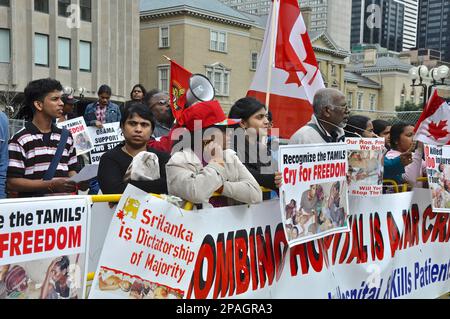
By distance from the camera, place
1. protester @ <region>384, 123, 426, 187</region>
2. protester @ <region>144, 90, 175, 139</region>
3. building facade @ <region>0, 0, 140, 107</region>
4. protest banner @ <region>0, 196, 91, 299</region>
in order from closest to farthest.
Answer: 1. protest banner @ <region>0, 196, 91, 299</region>
2. protester @ <region>384, 123, 426, 187</region>
3. protester @ <region>144, 90, 175, 139</region>
4. building facade @ <region>0, 0, 140, 107</region>

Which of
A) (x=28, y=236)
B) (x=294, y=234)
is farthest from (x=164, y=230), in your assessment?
(x=294, y=234)

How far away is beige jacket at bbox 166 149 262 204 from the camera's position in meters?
3.29

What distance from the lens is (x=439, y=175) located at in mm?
Result: 5277

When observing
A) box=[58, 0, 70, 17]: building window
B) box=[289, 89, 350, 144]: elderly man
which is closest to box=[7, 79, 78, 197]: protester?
box=[289, 89, 350, 144]: elderly man

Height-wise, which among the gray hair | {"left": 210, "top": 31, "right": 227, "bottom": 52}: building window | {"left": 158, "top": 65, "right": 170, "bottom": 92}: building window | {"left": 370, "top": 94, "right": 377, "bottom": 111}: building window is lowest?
the gray hair

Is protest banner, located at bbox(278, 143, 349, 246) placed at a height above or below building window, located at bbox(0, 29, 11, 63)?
below

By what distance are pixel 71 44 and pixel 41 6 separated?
2.77 metres

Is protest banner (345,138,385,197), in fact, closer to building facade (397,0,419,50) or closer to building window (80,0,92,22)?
building window (80,0,92,22)

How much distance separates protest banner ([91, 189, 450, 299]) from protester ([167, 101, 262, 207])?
5.0 inches

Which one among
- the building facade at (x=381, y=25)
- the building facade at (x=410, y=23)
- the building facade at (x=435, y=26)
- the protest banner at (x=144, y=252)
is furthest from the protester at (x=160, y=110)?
the building facade at (x=381, y=25)

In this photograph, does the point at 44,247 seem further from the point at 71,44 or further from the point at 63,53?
the point at 71,44

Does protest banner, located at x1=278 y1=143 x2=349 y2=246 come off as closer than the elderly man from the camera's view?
Yes

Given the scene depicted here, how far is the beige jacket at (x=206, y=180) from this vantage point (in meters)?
3.29

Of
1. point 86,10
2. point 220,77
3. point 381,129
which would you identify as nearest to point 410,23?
point 220,77
